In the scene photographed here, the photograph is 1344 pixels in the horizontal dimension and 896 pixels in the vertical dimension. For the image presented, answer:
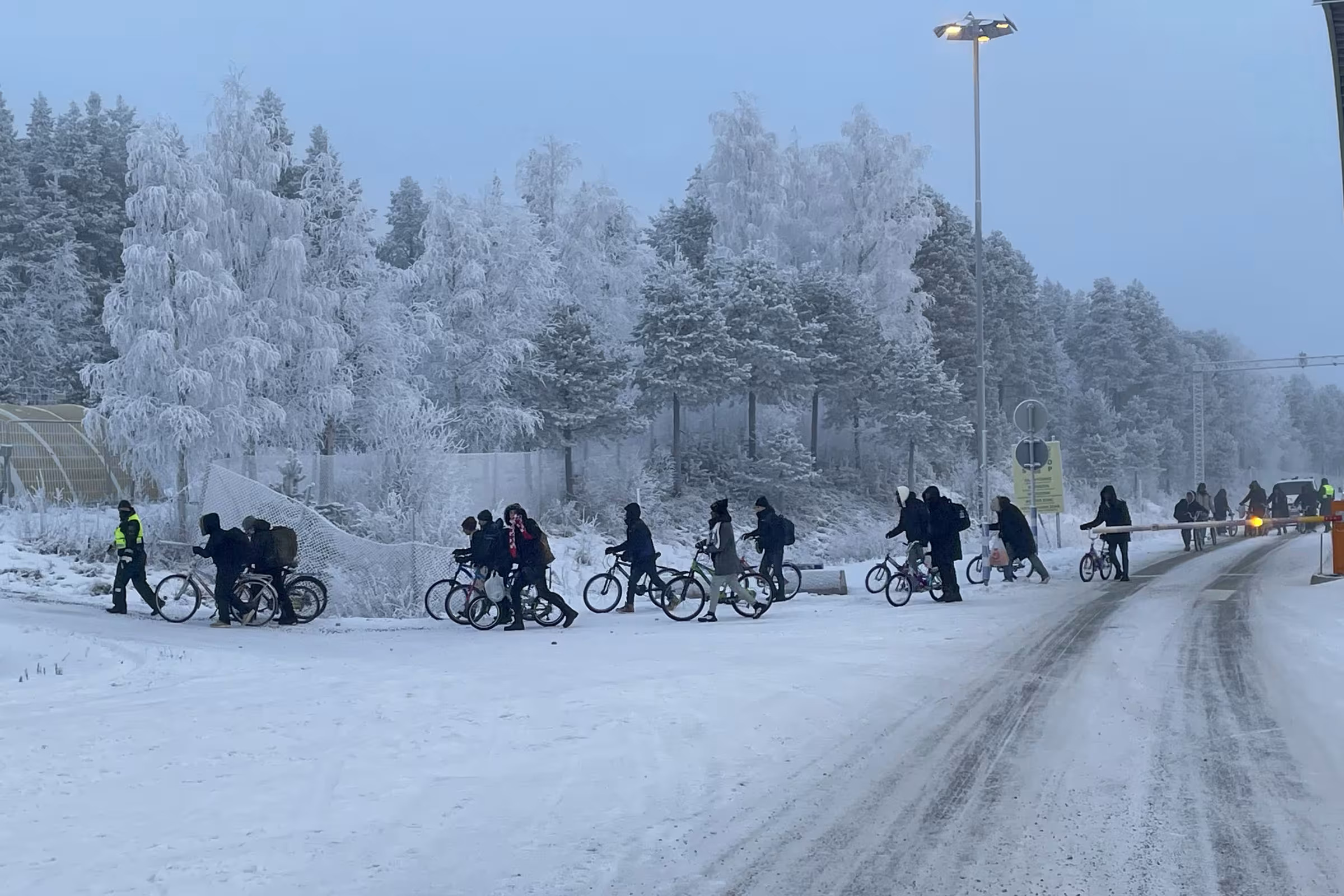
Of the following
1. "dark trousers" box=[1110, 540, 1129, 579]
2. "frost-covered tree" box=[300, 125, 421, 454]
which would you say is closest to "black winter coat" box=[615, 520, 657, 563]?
"dark trousers" box=[1110, 540, 1129, 579]

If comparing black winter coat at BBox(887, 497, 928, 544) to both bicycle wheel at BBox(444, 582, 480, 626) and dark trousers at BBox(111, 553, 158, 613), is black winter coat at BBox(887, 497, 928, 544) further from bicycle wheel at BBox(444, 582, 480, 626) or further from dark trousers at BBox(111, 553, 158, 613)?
dark trousers at BBox(111, 553, 158, 613)

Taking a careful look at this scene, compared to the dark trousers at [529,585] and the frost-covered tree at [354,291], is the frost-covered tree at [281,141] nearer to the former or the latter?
the frost-covered tree at [354,291]

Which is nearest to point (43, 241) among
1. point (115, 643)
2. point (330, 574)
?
point (330, 574)

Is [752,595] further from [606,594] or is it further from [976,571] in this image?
[976,571]

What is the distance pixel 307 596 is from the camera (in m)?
19.2

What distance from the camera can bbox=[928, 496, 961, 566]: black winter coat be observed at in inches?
795

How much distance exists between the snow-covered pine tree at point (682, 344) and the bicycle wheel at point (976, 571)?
2081 centimetres

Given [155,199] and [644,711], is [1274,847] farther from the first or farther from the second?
[155,199]

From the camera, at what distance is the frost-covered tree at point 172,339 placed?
1284 inches

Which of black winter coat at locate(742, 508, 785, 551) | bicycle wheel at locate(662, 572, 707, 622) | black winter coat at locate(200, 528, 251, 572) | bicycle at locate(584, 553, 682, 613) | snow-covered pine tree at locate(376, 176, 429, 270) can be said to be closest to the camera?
black winter coat at locate(200, 528, 251, 572)

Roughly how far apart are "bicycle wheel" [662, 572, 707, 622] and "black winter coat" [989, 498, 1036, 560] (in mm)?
7094

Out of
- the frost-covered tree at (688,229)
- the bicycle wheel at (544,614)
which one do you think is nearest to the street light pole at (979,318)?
the bicycle wheel at (544,614)

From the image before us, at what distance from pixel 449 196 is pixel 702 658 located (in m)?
36.6

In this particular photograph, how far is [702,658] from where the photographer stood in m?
13.3
